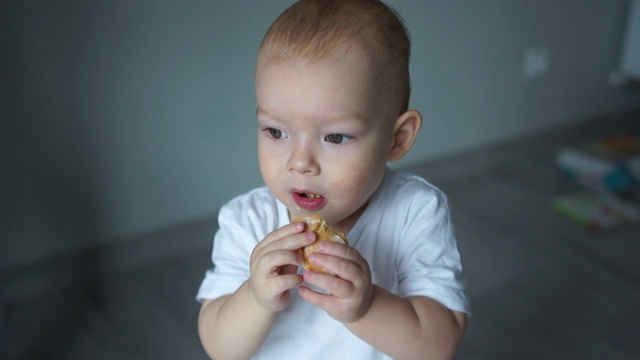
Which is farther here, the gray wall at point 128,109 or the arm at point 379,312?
the gray wall at point 128,109

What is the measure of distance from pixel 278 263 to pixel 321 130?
15 centimetres

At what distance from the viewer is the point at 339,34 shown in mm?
693

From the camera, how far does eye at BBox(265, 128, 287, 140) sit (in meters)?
0.72

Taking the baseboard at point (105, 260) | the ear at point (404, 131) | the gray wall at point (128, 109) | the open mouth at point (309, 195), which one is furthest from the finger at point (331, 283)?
the baseboard at point (105, 260)

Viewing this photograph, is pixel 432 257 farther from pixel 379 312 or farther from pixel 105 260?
pixel 105 260

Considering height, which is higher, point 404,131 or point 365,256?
point 404,131

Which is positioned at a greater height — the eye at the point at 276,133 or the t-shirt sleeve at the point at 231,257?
the eye at the point at 276,133

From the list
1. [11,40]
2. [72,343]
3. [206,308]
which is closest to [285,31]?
[206,308]

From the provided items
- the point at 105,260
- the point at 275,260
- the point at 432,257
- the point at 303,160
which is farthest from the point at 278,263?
the point at 105,260

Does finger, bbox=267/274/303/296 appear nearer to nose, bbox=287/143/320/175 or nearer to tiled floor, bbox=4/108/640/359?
nose, bbox=287/143/320/175

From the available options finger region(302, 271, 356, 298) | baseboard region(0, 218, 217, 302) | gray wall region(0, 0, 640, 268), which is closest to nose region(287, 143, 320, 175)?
finger region(302, 271, 356, 298)

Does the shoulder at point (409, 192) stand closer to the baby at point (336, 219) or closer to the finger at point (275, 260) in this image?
the baby at point (336, 219)

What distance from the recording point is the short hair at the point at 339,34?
0.69m

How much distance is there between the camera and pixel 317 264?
66 centimetres
